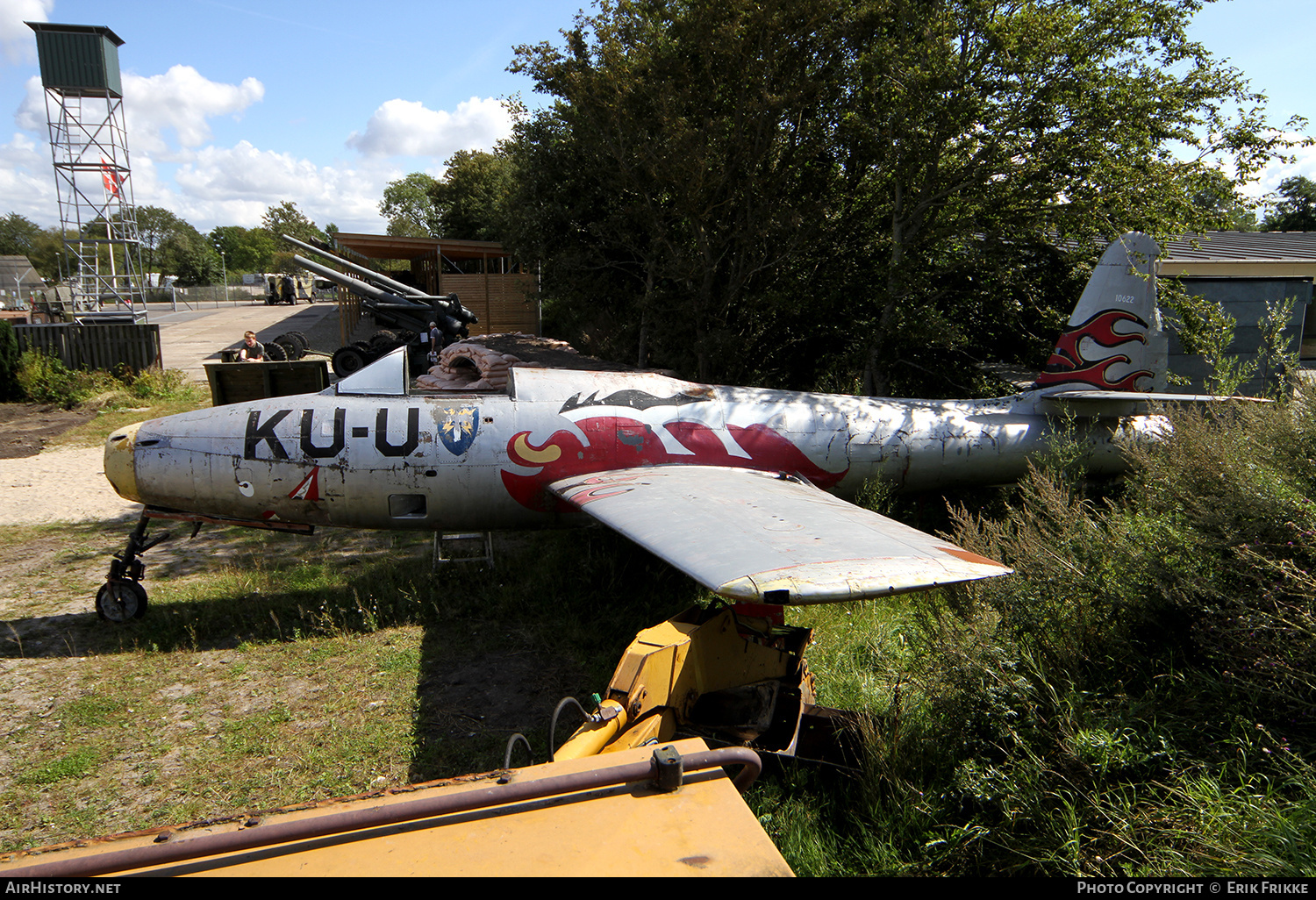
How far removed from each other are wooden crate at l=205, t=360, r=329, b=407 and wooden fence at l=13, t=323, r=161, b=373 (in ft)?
27.7

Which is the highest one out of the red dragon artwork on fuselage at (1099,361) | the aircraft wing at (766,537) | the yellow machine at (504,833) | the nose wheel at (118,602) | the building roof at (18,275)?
the building roof at (18,275)

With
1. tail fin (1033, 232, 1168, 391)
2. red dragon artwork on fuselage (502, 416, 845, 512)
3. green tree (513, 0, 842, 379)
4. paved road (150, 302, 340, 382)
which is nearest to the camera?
red dragon artwork on fuselage (502, 416, 845, 512)

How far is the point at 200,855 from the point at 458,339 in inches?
762

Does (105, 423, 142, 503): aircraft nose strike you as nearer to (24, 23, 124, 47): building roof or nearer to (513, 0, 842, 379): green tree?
(513, 0, 842, 379): green tree

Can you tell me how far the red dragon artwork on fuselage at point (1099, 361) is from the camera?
872 centimetres

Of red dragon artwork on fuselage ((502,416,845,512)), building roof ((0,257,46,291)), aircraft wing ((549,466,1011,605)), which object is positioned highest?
building roof ((0,257,46,291))

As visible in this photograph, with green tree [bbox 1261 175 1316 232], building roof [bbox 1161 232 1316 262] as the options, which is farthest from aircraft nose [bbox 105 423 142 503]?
green tree [bbox 1261 175 1316 232]

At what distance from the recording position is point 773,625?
500cm

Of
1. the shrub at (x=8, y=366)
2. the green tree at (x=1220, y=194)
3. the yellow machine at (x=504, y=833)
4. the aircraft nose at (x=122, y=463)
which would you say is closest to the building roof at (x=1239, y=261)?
the green tree at (x=1220, y=194)

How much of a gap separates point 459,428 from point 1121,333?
27.0 ft

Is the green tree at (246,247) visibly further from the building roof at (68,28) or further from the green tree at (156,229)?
the building roof at (68,28)

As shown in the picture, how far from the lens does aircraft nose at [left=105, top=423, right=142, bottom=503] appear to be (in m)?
6.81

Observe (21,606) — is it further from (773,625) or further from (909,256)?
(909,256)

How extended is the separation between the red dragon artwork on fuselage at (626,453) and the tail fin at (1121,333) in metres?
3.97
